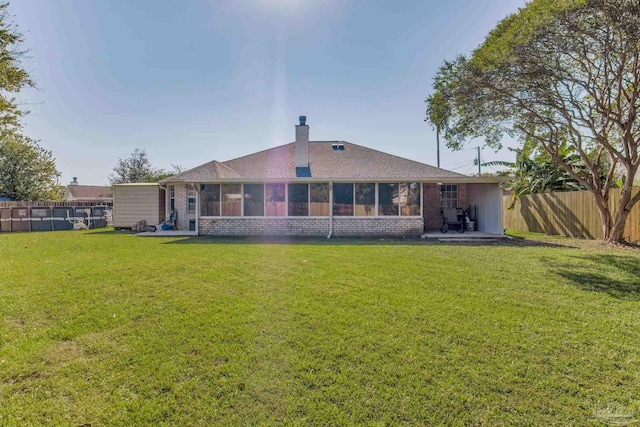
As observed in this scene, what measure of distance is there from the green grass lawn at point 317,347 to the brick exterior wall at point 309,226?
6.32 meters

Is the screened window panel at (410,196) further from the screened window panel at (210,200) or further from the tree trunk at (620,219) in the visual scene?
the screened window panel at (210,200)

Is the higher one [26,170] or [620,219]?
[26,170]

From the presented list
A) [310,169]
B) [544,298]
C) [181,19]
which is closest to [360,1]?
[181,19]

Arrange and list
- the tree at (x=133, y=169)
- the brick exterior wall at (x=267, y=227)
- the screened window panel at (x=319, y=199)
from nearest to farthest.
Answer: the screened window panel at (x=319, y=199)
the brick exterior wall at (x=267, y=227)
the tree at (x=133, y=169)

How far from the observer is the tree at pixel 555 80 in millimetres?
7777

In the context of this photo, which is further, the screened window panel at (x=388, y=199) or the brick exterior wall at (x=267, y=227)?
the brick exterior wall at (x=267, y=227)

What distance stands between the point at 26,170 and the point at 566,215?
39.2m

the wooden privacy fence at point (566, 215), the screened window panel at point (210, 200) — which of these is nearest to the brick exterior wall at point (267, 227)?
the screened window panel at point (210, 200)

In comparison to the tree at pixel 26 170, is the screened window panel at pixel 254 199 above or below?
below

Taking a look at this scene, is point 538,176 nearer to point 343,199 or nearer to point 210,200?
point 343,199

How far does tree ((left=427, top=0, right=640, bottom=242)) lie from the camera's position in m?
7.78

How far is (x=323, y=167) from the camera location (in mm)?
15016

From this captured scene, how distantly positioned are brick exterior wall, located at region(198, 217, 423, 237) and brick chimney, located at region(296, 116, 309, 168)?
350 centimetres

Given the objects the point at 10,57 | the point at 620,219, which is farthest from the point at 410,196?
the point at 10,57
